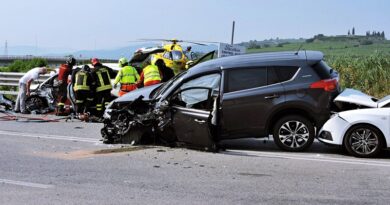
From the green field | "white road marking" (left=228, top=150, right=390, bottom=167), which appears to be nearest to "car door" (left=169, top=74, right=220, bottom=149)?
"white road marking" (left=228, top=150, right=390, bottom=167)

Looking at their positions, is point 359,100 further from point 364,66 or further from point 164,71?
point 364,66

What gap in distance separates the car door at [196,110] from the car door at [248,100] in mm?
268

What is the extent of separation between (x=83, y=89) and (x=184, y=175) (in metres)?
8.01

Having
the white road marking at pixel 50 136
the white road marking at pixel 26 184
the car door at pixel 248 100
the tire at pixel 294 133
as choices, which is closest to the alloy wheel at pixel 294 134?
the tire at pixel 294 133

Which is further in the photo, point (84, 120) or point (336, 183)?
point (84, 120)

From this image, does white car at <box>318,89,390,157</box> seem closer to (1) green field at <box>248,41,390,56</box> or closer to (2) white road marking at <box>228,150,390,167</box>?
(2) white road marking at <box>228,150,390,167</box>

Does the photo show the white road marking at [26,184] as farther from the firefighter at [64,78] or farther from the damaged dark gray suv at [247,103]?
the firefighter at [64,78]

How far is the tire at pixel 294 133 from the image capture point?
10.0 metres

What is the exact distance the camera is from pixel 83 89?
1544 centimetres

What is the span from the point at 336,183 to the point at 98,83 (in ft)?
30.8

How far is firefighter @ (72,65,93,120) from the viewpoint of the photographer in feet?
50.6

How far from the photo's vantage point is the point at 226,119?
10.2m

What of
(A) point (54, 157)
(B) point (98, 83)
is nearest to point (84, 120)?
(B) point (98, 83)

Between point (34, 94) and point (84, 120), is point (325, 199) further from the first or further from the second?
point (34, 94)
